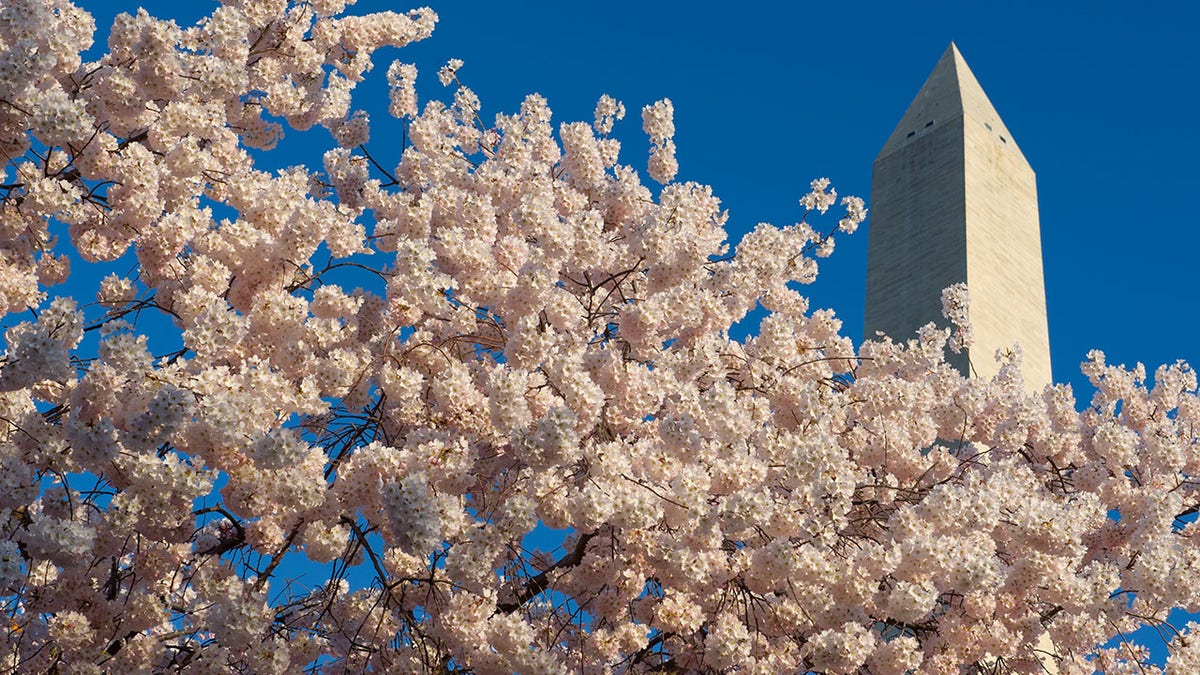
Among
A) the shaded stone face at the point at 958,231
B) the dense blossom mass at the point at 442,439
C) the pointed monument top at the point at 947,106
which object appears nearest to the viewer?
the dense blossom mass at the point at 442,439

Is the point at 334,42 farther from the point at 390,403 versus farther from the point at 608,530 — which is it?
the point at 608,530

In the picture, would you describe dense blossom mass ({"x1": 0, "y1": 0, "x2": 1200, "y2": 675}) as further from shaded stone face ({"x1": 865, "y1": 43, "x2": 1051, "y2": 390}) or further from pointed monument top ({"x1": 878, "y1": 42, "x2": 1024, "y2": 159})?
pointed monument top ({"x1": 878, "y1": 42, "x2": 1024, "y2": 159})

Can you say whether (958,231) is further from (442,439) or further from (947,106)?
(442,439)

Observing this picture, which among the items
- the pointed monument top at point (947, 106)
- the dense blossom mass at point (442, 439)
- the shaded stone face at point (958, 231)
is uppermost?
the pointed monument top at point (947, 106)

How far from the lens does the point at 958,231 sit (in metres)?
18.7

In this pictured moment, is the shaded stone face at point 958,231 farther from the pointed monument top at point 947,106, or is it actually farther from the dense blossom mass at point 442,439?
the dense blossom mass at point 442,439

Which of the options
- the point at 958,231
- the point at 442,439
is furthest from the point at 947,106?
the point at 442,439

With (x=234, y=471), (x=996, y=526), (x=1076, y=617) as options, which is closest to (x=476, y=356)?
(x=234, y=471)

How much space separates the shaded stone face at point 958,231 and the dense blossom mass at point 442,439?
9.56 metres

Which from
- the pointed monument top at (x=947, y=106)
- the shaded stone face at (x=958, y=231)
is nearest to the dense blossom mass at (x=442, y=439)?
the shaded stone face at (x=958, y=231)

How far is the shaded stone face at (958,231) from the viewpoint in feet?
60.3

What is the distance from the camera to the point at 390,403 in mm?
7711

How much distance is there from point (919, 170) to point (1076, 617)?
40.7 ft

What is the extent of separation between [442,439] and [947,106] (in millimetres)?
15502
